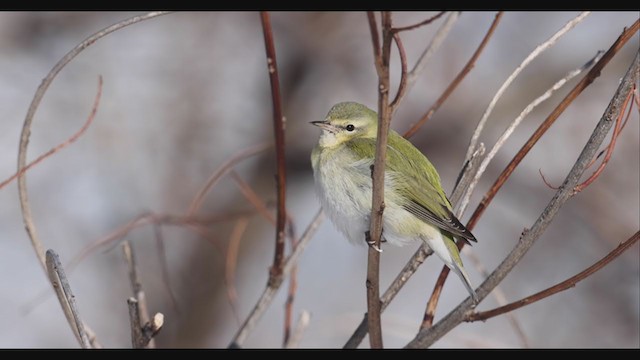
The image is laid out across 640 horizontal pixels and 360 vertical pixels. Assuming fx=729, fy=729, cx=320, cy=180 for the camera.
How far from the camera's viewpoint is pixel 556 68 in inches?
199

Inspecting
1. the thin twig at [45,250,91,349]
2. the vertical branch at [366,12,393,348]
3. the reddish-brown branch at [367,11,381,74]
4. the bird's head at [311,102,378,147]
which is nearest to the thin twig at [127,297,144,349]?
the thin twig at [45,250,91,349]

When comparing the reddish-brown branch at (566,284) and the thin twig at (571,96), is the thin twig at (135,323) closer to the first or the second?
the reddish-brown branch at (566,284)

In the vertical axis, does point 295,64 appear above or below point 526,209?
above

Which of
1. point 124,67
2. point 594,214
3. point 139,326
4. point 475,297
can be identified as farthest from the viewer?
point 124,67

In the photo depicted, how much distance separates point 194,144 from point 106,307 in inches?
50.3

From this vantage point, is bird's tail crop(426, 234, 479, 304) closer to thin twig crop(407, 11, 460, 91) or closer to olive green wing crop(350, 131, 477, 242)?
olive green wing crop(350, 131, 477, 242)

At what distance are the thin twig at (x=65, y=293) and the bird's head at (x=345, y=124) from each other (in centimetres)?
136

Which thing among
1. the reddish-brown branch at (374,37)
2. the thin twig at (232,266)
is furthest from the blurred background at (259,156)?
the reddish-brown branch at (374,37)

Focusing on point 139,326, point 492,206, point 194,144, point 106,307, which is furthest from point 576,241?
point 139,326

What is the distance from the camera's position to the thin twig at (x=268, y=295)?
7.68 feet

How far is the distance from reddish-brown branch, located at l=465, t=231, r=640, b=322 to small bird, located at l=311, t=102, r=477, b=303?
42 cm

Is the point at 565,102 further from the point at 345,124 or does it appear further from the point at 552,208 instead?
the point at 345,124

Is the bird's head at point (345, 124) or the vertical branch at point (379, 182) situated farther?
the bird's head at point (345, 124)

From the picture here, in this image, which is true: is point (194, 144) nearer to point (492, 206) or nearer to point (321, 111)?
point (321, 111)
